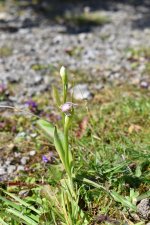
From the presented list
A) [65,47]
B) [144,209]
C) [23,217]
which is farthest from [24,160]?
[65,47]

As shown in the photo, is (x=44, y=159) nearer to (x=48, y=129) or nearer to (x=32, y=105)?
(x=48, y=129)

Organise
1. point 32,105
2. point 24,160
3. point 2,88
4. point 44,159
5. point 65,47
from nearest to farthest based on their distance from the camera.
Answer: point 44,159
point 24,160
point 32,105
point 2,88
point 65,47

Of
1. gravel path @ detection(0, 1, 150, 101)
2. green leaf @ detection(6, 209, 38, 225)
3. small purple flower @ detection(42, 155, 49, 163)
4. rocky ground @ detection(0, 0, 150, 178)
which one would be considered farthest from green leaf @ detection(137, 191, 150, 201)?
→ gravel path @ detection(0, 1, 150, 101)

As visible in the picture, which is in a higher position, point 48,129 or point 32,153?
point 48,129

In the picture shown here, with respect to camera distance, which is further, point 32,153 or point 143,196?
point 32,153

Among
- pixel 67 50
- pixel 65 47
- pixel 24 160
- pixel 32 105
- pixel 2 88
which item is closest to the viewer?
pixel 24 160

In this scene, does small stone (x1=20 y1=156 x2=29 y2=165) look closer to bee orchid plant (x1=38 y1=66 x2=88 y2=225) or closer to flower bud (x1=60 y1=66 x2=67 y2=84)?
bee orchid plant (x1=38 y1=66 x2=88 y2=225)

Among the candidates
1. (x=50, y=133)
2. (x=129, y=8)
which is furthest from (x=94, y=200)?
(x=129, y=8)

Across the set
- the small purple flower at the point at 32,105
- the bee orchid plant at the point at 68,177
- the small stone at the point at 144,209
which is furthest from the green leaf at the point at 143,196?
the small purple flower at the point at 32,105

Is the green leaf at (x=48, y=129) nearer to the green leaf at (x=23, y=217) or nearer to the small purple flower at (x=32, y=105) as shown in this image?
the green leaf at (x=23, y=217)
